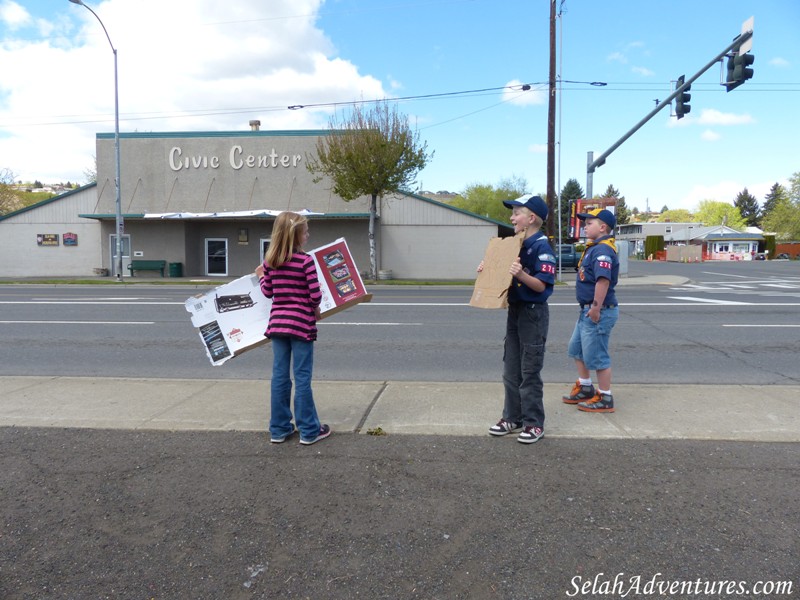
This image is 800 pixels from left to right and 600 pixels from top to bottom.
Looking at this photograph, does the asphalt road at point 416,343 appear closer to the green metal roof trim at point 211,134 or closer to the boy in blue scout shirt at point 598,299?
the boy in blue scout shirt at point 598,299


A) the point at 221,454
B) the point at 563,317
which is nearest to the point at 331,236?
the point at 563,317

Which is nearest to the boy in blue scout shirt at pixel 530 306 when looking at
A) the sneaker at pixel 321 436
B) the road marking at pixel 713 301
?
the sneaker at pixel 321 436

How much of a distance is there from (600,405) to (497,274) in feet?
5.93

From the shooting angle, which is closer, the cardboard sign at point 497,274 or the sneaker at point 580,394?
the cardboard sign at point 497,274

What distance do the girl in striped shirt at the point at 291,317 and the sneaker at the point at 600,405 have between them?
2335mm

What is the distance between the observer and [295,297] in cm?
428

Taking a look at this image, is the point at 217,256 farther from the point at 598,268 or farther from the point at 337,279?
the point at 598,268

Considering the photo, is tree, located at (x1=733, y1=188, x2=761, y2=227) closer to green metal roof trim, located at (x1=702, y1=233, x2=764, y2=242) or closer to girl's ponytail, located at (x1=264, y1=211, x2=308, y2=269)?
green metal roof trim, located at (x1=702, y1=233, x2=764, y2=242)

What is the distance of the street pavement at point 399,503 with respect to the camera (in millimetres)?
2709

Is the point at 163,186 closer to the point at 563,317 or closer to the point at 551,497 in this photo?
the point at 563,317

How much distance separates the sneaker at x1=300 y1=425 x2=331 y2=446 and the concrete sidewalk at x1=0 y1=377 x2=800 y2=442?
0.58 feet

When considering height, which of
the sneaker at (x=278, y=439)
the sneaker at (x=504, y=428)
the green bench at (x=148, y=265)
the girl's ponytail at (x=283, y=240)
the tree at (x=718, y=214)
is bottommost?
the sneaker at (x=278, y=439)

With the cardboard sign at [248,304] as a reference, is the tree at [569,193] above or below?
above

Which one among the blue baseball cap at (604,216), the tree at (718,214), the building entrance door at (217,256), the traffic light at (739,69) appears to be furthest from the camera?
the tree at (718,214)
